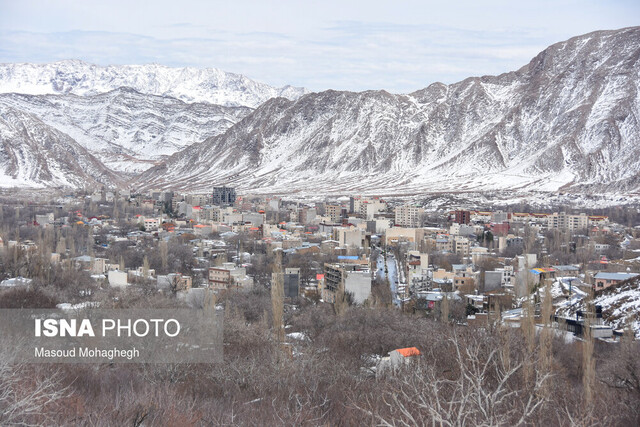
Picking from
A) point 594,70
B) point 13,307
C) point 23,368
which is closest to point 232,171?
point 594,70

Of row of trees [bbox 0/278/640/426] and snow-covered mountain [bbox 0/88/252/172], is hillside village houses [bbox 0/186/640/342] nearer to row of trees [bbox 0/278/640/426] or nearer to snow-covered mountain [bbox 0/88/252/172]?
row of trees [bbox 0/278/640/426]

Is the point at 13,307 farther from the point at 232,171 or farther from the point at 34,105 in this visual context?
the point at 34,105

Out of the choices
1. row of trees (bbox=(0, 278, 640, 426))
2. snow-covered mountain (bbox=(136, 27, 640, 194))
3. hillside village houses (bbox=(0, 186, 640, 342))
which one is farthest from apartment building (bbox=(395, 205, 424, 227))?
row of trees (bbox=(0, 278, 640, 426))

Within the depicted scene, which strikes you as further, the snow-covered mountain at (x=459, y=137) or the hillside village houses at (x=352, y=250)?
the snow-covered mountain at (x=459, y=137)

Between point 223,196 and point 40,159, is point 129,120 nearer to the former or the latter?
point 40,159

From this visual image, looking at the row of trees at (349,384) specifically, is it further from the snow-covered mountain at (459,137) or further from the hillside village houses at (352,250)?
the snow-covered mountain at (459,137)

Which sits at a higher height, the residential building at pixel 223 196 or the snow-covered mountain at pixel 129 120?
the snow-covered mountain at pixel 129 120

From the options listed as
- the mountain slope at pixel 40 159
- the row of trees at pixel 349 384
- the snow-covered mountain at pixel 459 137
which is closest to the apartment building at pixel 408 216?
the snow-covered mountain at pixel 459 137
